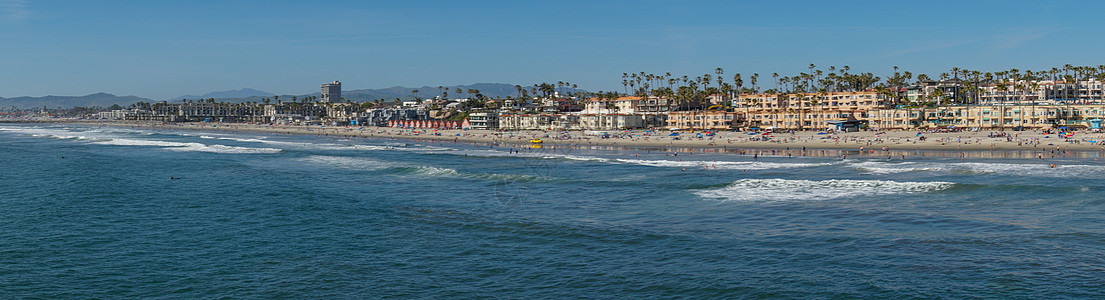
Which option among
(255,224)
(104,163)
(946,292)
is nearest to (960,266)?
(946,292)

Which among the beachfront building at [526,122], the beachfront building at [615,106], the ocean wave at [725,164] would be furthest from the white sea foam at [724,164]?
the beachfront building at [615,106]

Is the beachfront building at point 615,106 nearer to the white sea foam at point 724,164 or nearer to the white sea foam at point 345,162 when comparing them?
the white sea foam at point 345,162

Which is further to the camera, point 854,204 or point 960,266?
point 854,204

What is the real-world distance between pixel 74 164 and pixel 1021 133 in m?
94.8

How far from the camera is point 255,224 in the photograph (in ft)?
102

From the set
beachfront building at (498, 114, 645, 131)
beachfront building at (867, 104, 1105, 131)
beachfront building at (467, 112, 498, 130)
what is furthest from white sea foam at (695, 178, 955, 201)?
beachfront building at (467, 112, 498, 130)

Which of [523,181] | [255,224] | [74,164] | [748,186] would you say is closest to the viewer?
[255,224]

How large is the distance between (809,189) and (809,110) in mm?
84869

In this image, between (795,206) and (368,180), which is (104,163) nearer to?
(368,180)

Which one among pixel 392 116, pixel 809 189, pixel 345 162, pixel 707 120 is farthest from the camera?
pixel 392 116

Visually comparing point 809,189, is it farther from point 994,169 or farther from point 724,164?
point 724,164

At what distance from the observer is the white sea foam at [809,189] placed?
3856 centimetres

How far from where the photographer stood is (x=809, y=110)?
122 meters

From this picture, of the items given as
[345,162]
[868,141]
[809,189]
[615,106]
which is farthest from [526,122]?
[809,189]
